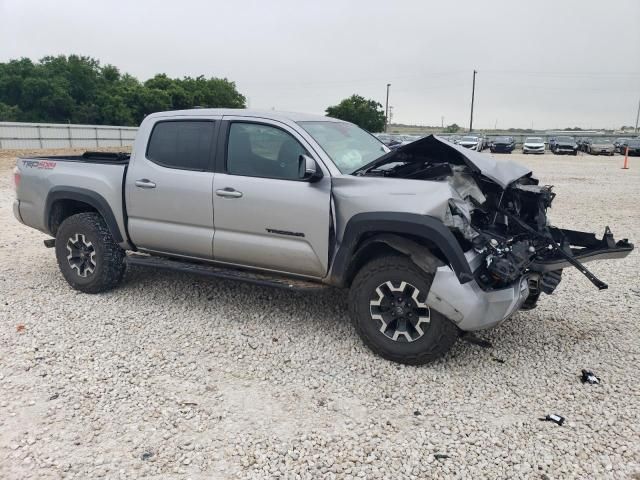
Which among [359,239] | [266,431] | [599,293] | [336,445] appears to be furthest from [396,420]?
[599,293]

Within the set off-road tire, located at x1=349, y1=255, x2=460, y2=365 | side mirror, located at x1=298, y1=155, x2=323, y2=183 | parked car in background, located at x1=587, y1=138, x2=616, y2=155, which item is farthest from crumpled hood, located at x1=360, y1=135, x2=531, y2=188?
parked car in background, located at x1=587, y1=138, x2=616, y2=155

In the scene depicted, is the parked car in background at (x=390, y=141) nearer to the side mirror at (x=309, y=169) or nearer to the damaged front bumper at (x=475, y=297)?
the side mirror at (x=309, y=169)

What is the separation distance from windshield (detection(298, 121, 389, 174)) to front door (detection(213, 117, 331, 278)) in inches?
Result: 9.8

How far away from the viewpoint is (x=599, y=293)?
581 cm

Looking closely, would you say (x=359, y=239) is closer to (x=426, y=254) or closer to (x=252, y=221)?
(x=426, y=254)

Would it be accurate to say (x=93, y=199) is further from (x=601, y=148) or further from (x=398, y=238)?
(x=601, y=148)

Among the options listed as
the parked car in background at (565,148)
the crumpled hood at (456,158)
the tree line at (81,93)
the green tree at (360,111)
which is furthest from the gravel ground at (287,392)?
the green tree at (360,111)

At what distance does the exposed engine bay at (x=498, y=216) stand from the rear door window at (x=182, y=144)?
156 cm

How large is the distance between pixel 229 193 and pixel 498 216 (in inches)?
89.8

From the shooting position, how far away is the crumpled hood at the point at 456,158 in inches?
156

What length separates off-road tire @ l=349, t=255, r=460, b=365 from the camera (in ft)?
12.8

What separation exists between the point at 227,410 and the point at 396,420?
44.1 inches

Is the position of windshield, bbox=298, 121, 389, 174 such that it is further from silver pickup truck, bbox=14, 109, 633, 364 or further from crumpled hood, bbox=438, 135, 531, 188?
crumpled hood, bbox=438, 135, 531, 188

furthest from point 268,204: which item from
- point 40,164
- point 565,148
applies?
point 565,148
